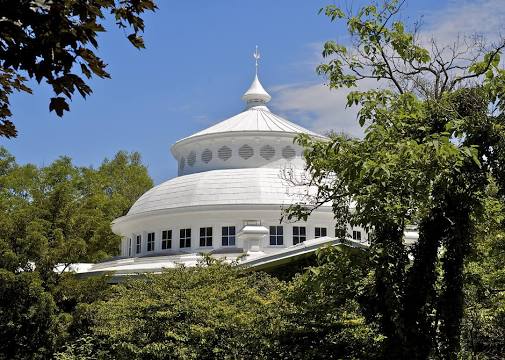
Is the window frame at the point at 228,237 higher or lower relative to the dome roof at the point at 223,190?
lower

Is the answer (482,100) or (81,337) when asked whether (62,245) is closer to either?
(81,337)

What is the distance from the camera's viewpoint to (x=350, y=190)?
13445mm

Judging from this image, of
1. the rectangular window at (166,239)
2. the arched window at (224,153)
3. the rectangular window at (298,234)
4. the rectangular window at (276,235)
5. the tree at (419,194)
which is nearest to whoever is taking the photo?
the tree at (419,194)

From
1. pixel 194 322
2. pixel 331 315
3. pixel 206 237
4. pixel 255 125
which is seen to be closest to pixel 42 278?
pixel 194 322

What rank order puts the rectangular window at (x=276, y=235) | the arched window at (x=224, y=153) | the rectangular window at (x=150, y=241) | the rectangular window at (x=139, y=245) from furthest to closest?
the arched window at (x=224, y=153) → the rectangular window at (x=139, y=245) → the rectangular window at (x=150, y=241) → the rectangular window at (x=276, y=235)

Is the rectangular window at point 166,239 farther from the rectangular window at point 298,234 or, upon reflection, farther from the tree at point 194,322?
the tree at point 194,322

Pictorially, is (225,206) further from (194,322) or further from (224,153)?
(194,322)

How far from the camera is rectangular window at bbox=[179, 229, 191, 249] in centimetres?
3769

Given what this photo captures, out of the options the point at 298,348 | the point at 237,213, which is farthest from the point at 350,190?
the point at 237,213

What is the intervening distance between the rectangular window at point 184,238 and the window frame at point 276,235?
4.11 meters

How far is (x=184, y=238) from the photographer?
37.9m

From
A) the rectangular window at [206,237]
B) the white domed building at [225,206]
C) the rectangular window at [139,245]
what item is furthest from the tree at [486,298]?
the rectangular window at [139,245]

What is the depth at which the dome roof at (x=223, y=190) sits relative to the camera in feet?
122

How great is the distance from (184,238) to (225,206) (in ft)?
9.20
